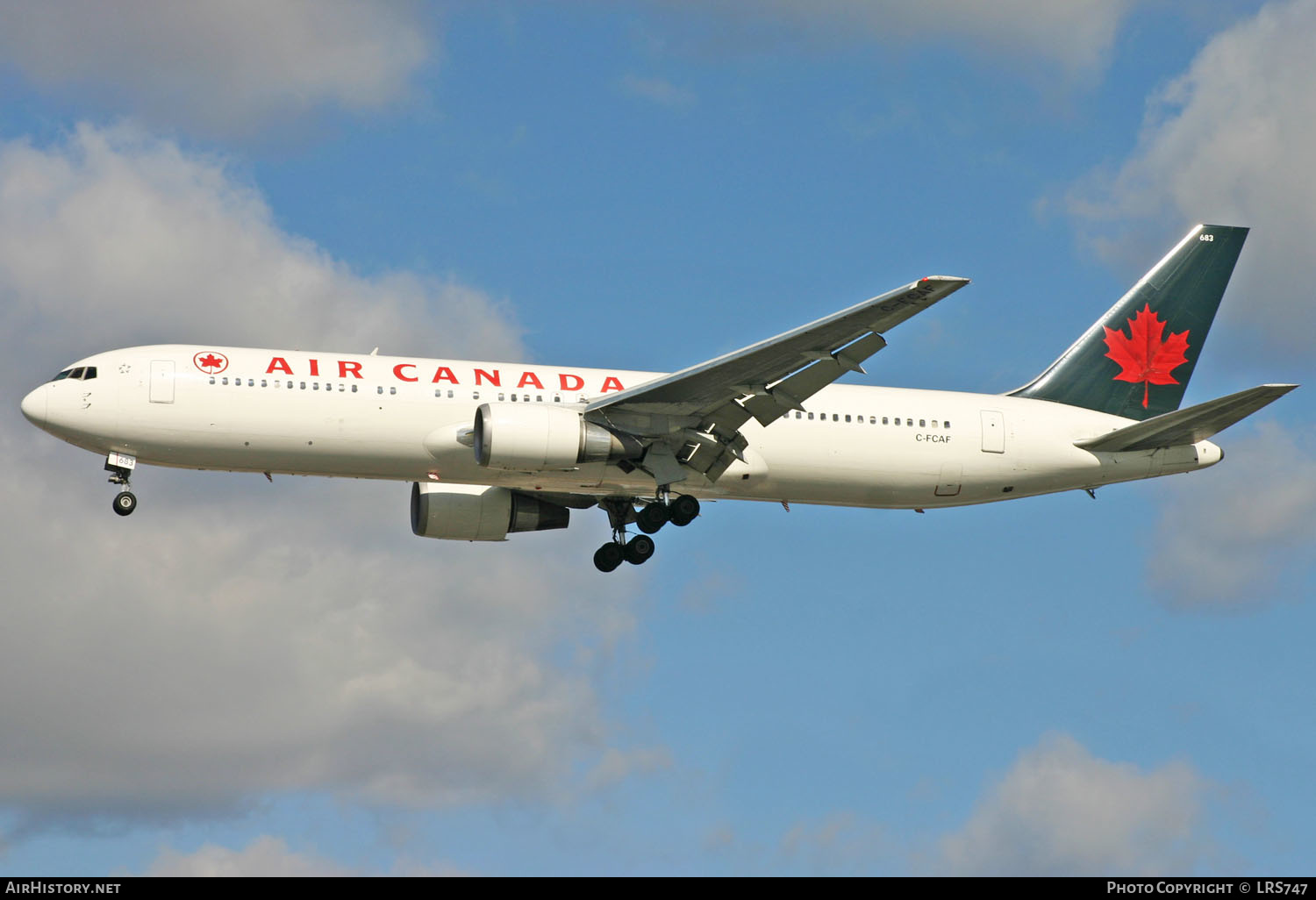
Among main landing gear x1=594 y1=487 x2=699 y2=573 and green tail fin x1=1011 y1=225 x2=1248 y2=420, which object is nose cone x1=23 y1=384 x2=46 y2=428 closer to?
main landing gear x1=594 y1=487 x2=699 y2=573

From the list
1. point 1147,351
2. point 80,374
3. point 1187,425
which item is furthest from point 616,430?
point 1147,351

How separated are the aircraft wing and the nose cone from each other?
40.0ft

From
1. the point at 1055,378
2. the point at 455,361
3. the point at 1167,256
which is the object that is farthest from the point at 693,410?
the point at 1167,256

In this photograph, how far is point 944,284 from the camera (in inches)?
1213

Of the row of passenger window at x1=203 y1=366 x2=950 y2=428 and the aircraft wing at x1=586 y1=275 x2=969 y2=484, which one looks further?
the row of passenger window at x1=203 y1=366 x2=950 y2=428

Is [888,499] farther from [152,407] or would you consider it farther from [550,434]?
[152,407]

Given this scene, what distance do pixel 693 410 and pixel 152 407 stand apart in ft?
39.6

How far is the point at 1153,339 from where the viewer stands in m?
43.8

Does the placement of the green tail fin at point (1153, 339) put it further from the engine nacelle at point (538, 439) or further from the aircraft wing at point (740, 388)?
the engine nacelle at point (538, 439)

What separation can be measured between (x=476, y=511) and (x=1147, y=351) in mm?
18545

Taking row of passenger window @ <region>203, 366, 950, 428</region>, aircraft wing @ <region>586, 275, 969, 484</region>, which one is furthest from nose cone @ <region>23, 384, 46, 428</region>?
aircraft wing @ <region>586, 275, 969, 484</region>

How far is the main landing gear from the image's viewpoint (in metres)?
38.7

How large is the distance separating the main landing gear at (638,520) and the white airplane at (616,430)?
47mm

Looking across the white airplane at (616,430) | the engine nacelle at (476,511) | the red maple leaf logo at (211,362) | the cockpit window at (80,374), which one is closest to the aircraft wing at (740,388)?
the white airplane at (616,430)
